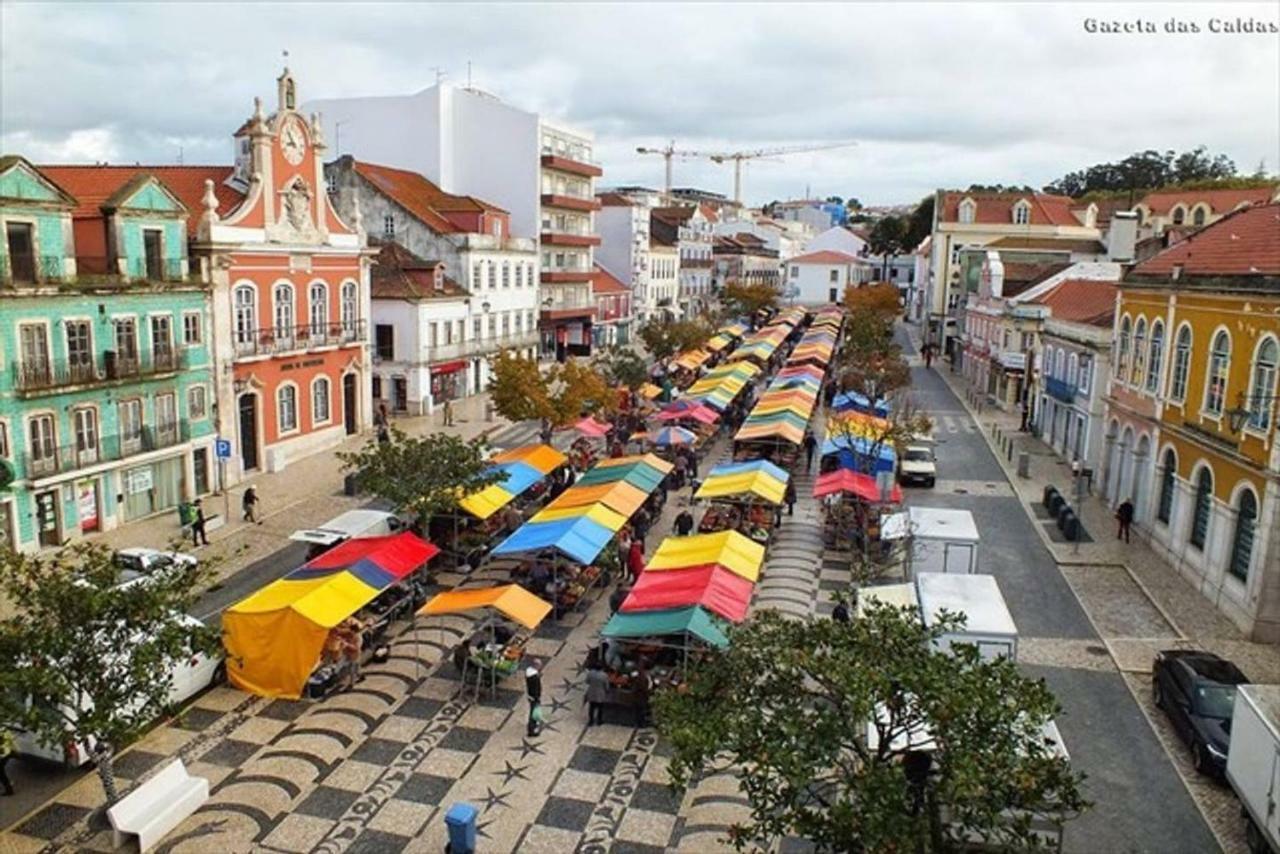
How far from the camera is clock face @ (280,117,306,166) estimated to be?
3541cm

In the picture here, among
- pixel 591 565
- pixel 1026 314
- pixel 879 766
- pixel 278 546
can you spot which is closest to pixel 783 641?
pixel 879 766

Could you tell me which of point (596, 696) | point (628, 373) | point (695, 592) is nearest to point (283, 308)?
point (628, 373)

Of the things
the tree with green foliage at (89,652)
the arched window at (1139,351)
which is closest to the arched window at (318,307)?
the tree with green foliage at (89,652)

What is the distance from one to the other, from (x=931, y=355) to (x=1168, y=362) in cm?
4570

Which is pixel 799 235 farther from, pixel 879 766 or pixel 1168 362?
pixel 879 766

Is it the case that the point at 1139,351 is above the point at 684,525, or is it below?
above

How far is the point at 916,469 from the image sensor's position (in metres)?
34.7

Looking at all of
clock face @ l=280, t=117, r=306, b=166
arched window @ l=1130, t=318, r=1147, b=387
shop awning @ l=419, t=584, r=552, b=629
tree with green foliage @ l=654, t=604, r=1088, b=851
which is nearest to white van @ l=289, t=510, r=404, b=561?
shop awning @ l=419, t=584, r=552, b=629

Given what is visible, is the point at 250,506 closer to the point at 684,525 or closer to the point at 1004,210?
the point at 684,525

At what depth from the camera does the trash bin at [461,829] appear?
511 inches

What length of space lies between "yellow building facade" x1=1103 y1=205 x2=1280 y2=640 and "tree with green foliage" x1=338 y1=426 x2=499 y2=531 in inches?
686

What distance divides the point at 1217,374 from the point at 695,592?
14987 millimetres

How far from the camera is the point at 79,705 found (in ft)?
44.0

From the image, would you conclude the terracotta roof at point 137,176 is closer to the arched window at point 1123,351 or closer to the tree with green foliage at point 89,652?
the tree with green foliage at point 89,652
